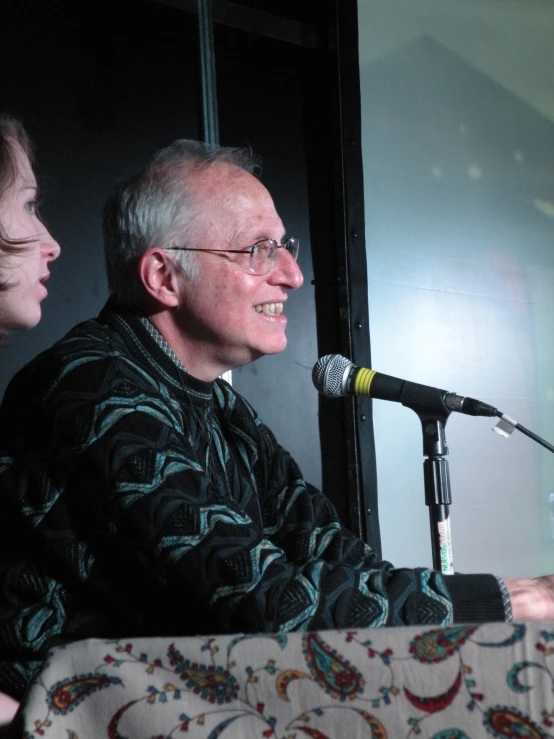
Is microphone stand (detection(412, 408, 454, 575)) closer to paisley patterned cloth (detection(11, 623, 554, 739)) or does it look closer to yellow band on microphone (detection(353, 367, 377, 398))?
yellow band on microphone (detection(353, 367, 377, 398))

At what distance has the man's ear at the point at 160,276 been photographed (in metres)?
1.64

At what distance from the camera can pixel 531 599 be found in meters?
1.22

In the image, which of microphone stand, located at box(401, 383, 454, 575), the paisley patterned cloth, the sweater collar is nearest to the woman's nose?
the sweater collar

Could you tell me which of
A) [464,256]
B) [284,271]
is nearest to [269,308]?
[284,271]

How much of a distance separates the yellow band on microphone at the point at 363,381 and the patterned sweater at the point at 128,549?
39 cm

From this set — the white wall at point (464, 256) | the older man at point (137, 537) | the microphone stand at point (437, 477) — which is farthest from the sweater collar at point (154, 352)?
the white wall at point (464, 256)

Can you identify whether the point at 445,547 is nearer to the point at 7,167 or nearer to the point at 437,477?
the point at 437,477

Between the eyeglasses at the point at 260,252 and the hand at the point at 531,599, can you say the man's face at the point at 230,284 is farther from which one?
the hand at the point at 531,599

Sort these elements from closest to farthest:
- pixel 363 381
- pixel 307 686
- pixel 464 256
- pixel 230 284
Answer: pixel 307 686, pixel 363 381, pixel 230 284, pixel 464 256

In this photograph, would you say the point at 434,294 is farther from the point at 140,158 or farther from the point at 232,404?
the point at 232,404

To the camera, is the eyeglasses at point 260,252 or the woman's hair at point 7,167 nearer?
the woman's hair at point 7,167

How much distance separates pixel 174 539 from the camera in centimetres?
114

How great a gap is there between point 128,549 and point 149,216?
754 millimetres

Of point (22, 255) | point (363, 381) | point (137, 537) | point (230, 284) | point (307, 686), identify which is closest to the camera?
point (307, 686)
